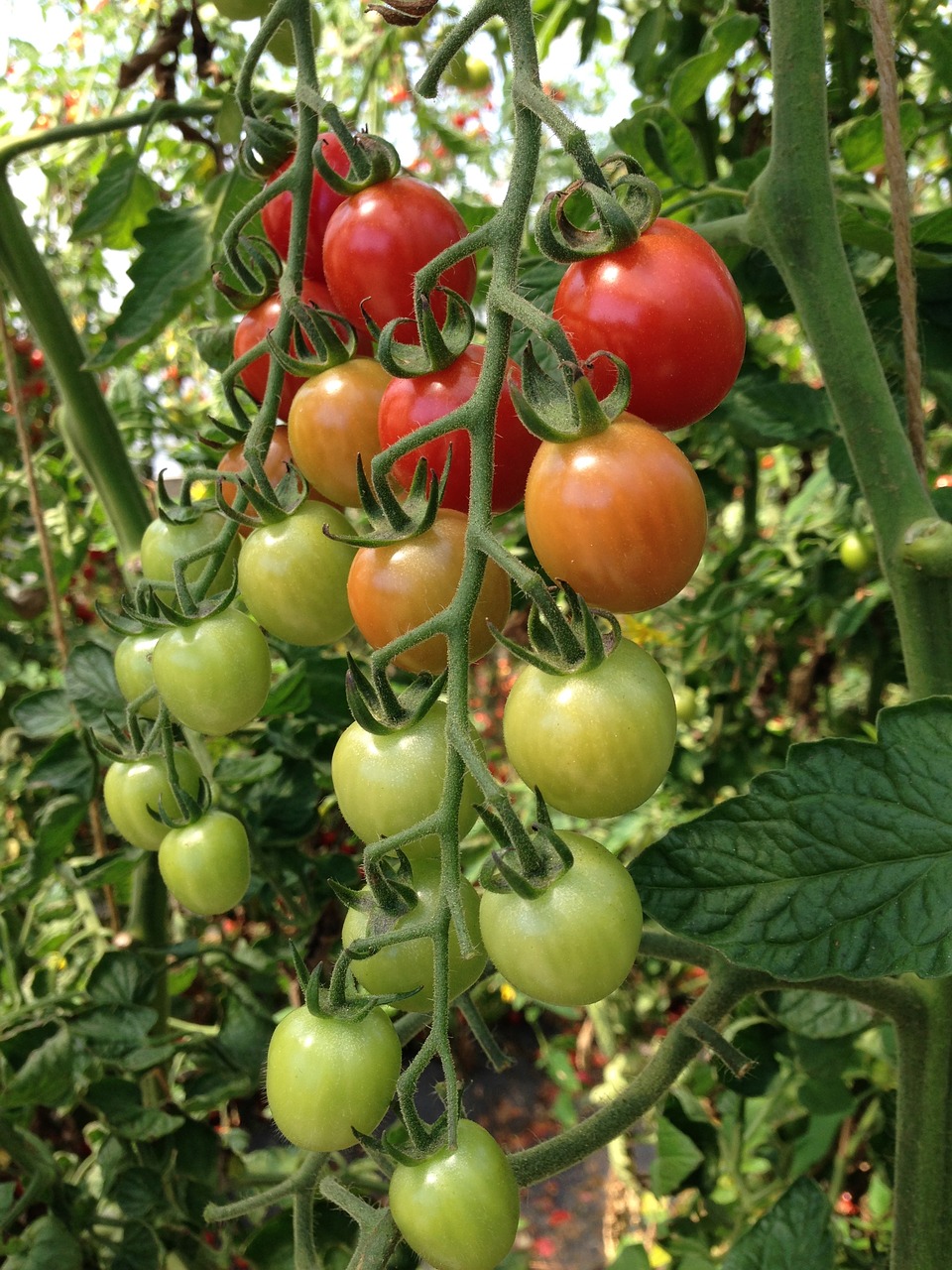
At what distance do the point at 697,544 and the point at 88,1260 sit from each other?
35.3 inches

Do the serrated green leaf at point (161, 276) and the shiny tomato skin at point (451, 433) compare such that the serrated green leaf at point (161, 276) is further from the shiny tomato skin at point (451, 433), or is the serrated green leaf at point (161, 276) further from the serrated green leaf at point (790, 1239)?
the serrated green leaf at point (790, 1239)

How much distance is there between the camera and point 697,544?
0.40 meters

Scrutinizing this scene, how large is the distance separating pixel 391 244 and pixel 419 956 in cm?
35

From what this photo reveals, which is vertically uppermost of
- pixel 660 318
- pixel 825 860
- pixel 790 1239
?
pixel 660 318

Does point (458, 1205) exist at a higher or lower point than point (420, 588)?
lower

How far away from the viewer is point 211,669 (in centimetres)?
50

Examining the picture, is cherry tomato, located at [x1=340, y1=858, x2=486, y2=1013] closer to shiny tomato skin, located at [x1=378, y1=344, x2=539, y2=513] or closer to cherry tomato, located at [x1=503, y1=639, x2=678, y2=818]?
cherry tomato, located at [x1=503, y1=639, x2=678, y2=818]

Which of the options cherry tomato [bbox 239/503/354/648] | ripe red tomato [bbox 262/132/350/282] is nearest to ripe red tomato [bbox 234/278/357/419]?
ripe red tomato [bbox 262/132/350/282]

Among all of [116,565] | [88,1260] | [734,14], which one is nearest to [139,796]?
[88,1260]

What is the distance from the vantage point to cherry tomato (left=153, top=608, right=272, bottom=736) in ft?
1.64

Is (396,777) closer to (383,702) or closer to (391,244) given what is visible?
(383,702)

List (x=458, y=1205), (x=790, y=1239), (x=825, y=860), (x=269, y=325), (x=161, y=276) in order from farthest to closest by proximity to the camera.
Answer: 1. (x=161, y=276)
2. (x=790, y=1239)
3. (x=269, y=325)
4. (x=825, y=860)
5. (x=458, y=1205)

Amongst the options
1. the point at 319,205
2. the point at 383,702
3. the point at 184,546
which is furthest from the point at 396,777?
the point at 319,205

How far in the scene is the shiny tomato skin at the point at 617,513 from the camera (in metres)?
0.38
